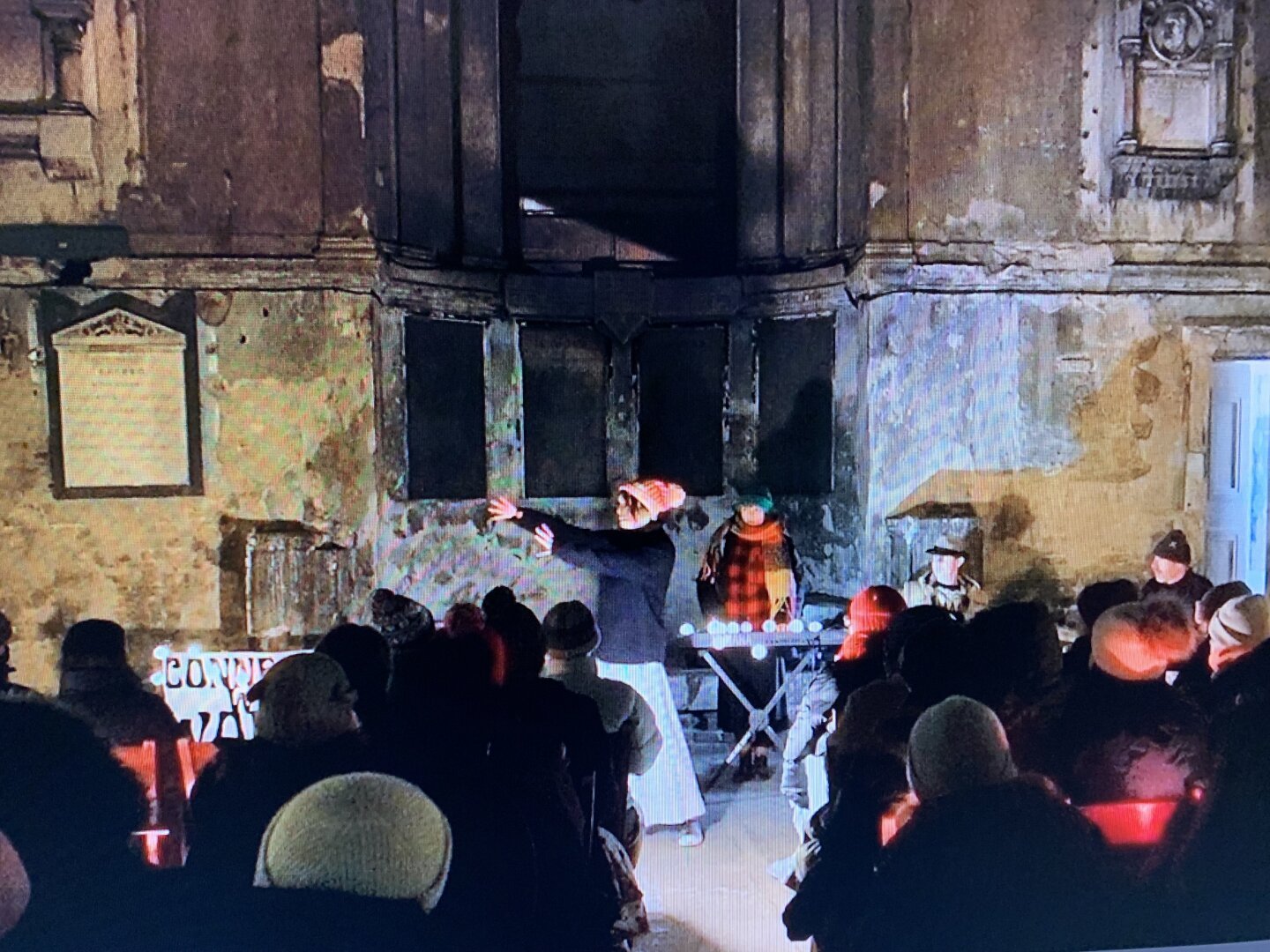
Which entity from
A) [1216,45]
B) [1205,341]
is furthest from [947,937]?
[1216,45]

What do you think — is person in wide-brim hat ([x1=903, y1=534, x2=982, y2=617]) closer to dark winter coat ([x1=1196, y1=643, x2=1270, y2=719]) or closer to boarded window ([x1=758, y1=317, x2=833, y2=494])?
boarded window ([x1=758, y1=317, x2=833, y2=494])

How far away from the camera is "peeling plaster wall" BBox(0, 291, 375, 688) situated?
1.72 m

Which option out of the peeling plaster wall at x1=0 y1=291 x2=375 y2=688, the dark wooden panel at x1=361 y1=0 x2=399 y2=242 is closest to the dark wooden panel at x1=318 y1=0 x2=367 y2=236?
the dark wooden panel at x1=361 y1=0 x2=399 y2=242

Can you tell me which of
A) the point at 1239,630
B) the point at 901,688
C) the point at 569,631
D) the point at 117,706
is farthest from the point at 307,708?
the point at 1239,630

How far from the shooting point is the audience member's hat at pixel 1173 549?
1.93 meters

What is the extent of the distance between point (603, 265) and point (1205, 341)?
136 cm

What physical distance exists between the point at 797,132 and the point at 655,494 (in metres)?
0.86

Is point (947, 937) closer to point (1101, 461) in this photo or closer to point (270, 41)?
point (1101, 461)

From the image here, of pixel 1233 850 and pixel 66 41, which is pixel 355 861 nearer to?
pixel 66 41

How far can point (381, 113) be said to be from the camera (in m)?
1.82

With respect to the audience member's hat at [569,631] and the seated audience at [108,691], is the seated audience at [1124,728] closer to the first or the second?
the audience member's hat at [569,631]

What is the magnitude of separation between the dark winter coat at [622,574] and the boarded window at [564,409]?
98mm

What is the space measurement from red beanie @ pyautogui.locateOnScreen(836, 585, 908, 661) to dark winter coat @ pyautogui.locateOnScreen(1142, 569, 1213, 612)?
577 mm

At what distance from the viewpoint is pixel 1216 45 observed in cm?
189
